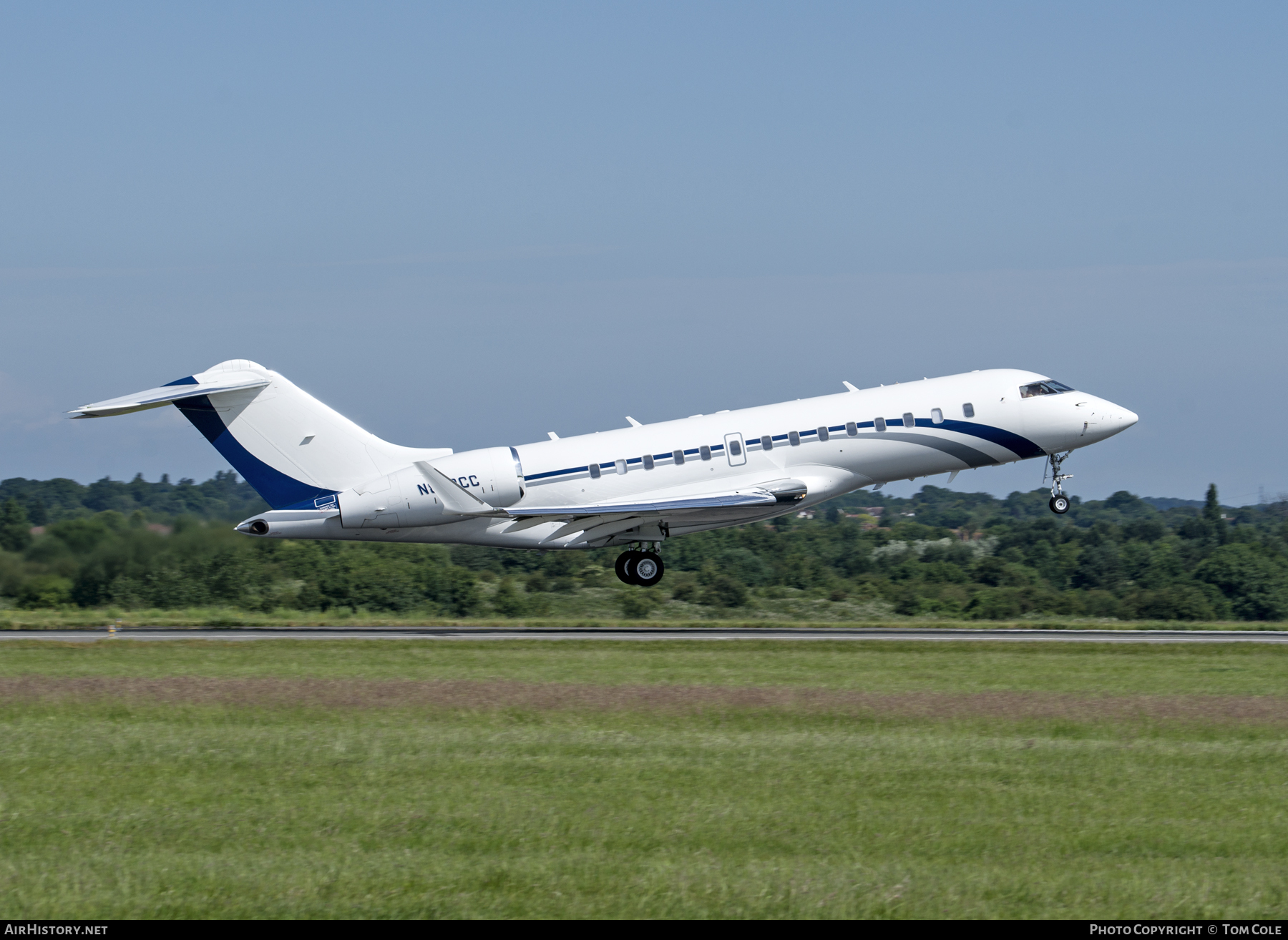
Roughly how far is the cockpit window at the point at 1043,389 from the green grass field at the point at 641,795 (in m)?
13.0

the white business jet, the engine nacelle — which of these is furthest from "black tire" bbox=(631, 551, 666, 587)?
the engine nacelle

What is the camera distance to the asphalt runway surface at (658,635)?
33.6 meters

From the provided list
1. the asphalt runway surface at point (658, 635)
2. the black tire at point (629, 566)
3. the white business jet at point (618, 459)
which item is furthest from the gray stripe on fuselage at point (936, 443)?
the black tire at point (629, 566)

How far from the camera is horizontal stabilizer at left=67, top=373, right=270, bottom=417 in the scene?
3238cm

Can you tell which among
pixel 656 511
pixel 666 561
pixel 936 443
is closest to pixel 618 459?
pixel 656 511

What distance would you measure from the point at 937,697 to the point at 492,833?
1054cm

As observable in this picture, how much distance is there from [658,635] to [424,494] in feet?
23.1

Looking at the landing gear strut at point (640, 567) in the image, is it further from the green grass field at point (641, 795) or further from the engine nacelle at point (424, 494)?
the green grass field at point (641, 795)

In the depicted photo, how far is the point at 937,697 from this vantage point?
21.1 metres

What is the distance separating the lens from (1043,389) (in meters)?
36.4

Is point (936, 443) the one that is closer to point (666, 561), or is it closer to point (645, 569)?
point (645, 569)

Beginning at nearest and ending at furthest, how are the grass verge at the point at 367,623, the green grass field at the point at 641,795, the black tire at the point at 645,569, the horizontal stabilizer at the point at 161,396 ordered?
the green grass field at the point at 641,795 < the horizontal stabilizer at the point at 161,396 < the black tire at the point at 645,569 < the grass verge at the point at 367,623

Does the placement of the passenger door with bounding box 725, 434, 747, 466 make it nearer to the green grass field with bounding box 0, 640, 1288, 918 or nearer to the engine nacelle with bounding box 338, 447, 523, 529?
the engine nacelle with bounding box 338, 447, 523, 529

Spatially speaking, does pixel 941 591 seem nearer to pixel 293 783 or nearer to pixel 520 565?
pixel 520 565
